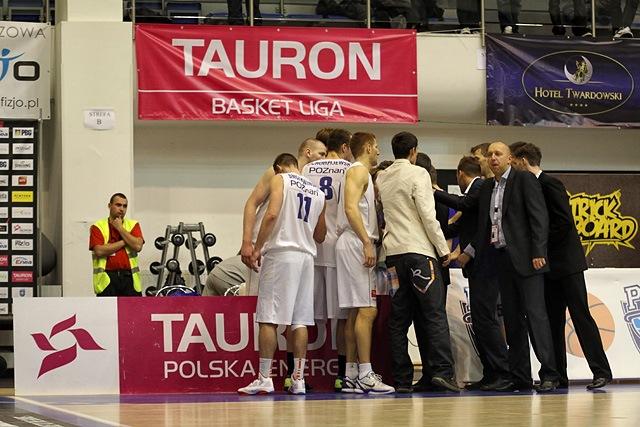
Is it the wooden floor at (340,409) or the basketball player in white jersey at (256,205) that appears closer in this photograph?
the wooden floor at (340,409)

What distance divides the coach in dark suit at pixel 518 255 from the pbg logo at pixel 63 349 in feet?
10.3

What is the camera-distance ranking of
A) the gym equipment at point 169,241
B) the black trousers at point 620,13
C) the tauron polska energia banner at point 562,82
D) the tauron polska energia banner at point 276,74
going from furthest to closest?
the black trousers at point 620,13 → the tauron polska energia banner at point 562,82 → the gym equipment at point 169,241 → the tauron polska energia banner at point 276,74

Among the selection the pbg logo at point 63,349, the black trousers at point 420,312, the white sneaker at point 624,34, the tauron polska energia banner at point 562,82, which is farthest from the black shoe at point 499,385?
the white sneaker at point 624,34

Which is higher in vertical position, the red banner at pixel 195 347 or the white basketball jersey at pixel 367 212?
the white basketball jersey at pixel 367 212

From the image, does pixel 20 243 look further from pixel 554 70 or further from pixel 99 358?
pixel 554 70

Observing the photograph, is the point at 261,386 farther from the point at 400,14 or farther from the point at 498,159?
the point at 400,14

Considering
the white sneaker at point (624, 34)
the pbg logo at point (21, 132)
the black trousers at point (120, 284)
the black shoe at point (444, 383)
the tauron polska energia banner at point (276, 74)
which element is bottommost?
the black shoe at point (444, 383)

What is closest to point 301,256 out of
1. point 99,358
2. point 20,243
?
point 99,358

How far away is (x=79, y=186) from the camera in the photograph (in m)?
14.1

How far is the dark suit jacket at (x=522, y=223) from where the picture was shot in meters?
9.49

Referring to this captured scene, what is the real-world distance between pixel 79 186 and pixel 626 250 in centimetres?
737

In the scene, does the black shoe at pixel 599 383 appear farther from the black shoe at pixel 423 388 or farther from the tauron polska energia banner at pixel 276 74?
the tauron polska energia banner at pixel 276 74

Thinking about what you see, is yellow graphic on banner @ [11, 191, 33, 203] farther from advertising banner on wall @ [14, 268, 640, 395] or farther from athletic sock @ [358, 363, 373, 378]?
athletic sock @ [358, 363, 373, 378]

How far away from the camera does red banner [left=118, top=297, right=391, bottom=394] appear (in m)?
9.83
